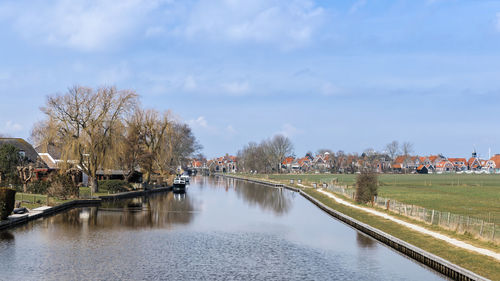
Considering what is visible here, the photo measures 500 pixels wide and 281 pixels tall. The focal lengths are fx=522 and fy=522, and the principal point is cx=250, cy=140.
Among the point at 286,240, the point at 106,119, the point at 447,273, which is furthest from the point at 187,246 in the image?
the point at 106,119

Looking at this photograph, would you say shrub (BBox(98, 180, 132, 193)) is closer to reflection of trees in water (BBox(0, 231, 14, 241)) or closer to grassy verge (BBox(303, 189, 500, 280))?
reflection of trees in water (BBox(0, 231, 14, 241))

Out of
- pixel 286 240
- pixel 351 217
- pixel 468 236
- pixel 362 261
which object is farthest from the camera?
pixel 351 217

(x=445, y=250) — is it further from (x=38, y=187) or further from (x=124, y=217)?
(x=38, y=187)

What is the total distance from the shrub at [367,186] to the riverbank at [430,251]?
12.1 metres

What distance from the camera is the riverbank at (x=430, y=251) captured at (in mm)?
23047

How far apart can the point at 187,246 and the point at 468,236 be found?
55.9ft

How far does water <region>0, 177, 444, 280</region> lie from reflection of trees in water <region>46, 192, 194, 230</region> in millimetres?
90

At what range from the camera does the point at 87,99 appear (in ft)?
235

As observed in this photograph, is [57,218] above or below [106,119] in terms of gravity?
below

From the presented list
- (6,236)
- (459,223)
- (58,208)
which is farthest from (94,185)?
(459,223)

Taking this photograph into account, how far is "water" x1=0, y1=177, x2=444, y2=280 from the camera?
80.8 feet

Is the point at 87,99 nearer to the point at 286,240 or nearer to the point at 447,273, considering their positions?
the point at 286,240

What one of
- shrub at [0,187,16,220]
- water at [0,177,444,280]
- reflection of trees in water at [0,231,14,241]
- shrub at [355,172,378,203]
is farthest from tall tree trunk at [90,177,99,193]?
reflection of trees in water at [0,231,14,241]

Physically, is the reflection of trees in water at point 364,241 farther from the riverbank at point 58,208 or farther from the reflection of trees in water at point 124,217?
the riverbank at point 58,208
